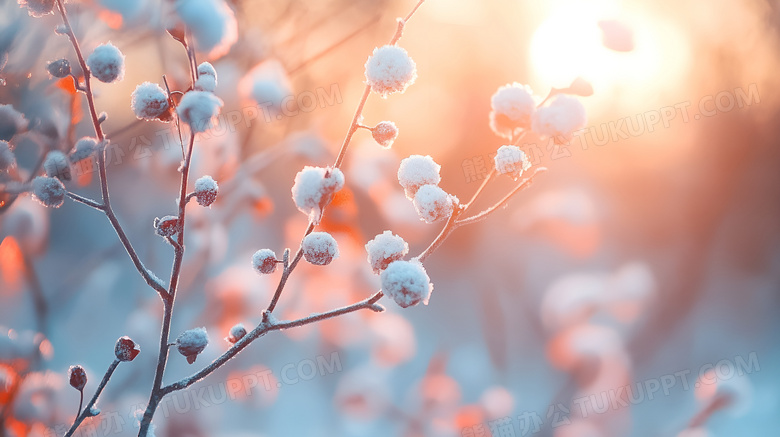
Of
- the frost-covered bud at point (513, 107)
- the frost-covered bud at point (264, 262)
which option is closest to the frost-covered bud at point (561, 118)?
the frost-covered bud at point (513, 107)

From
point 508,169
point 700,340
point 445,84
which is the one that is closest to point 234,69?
point 445,84

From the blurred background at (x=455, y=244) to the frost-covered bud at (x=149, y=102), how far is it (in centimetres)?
42

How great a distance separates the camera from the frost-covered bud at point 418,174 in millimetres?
336

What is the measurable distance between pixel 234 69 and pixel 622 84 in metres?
0.80

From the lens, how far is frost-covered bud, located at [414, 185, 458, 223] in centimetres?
31

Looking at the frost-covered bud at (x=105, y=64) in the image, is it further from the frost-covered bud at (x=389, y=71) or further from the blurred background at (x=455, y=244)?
the blurred background at (x=455, y=244)

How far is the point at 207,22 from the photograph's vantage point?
0.28m

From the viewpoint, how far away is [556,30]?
83 centimetres

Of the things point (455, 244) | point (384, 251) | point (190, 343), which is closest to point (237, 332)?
point (190, 343)

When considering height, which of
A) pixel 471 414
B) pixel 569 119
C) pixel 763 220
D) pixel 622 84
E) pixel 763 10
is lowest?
pixel 471 414

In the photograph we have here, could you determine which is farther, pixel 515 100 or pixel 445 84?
pixel 445 84

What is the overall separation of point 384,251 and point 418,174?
7 cm

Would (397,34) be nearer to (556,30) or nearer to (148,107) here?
(148,107)

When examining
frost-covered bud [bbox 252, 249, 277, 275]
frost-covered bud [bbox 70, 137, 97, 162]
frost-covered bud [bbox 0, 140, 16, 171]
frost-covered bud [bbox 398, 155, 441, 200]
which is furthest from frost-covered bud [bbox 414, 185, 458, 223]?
frost-covered bud [bbox 0, 140, 16, 171]
